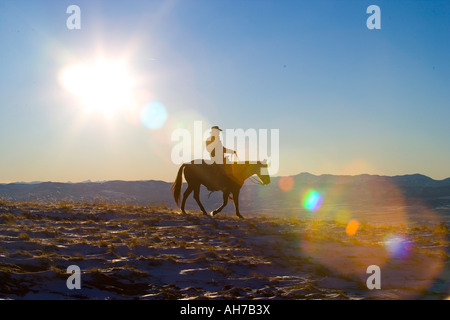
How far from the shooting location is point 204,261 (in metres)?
9.00

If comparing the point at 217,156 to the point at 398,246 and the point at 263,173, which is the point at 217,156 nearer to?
the point at 263,173

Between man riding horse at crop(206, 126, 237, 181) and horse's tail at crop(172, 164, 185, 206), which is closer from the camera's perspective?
man riding horse at crop(206, 126, 237, 181)

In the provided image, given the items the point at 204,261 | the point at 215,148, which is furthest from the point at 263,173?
the point at 204,261

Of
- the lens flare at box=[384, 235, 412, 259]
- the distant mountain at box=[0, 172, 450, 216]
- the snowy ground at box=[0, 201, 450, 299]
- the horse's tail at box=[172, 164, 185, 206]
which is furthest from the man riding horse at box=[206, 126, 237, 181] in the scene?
the distant mountain at box=[0, 172, 450, 216]

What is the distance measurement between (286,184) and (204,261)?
17716 centimetres

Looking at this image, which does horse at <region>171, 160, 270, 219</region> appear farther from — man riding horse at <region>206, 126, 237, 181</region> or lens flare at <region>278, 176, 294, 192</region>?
lens flare at <region>278, 176, 294, 192</region>

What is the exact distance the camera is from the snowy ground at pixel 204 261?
6766 mm

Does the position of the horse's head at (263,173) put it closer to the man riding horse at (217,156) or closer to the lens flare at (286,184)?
the man riding horse at (217,156)

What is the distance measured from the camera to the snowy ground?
6.77m

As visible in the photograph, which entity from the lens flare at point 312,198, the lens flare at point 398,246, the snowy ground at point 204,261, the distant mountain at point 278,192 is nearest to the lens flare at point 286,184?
the distant mountain at point 278,192

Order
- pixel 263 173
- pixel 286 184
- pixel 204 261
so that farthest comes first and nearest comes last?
1. pixel 286 184
2. pixel 263 173
3. pixel 204 261

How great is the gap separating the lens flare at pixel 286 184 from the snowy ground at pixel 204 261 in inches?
6001

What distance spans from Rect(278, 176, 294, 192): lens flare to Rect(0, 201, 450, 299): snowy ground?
500 feet
